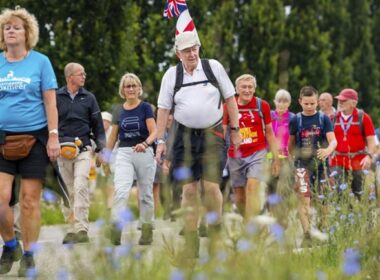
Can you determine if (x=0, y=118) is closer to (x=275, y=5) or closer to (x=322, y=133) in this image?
(x=322, y=133)

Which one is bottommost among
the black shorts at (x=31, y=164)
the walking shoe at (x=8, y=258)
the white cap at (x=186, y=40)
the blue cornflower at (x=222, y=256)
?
the walking shoe at (x=8, y=258)

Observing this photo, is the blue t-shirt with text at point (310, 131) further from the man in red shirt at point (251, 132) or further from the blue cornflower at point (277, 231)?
the blue cornflower at point (277, 231)

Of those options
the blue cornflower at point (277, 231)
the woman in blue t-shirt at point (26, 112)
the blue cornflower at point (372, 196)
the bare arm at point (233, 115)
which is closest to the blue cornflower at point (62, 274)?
the blue cornflower at point (277, 231)

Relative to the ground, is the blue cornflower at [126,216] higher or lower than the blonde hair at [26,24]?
lower

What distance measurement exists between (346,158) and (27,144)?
5.83 m

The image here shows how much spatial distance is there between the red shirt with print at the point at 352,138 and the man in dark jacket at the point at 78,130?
3.03 metres

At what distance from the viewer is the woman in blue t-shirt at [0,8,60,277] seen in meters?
7.69

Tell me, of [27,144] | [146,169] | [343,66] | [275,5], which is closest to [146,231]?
[146,169]

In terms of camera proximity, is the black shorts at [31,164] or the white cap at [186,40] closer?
the black shorts at [31,164]

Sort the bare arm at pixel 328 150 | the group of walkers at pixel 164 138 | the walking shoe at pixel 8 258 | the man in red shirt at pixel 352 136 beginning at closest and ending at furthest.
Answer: the group of walkers at pixel 164 138
the walking shoe at pixel 8 258
the bare arm at pixel 328 150
the man in red shirt at pixel 352 136

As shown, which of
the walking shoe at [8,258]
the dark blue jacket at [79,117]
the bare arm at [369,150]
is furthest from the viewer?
the bare arm at [369,150]

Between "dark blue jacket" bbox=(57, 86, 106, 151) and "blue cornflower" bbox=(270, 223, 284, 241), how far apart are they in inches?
271

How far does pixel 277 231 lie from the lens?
4305mm

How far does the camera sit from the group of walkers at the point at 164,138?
7.53 metres
